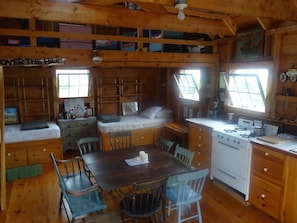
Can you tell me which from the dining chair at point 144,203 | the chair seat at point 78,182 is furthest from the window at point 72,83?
the dining chair at point 144,203

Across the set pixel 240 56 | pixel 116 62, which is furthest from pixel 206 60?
pixel 116 62

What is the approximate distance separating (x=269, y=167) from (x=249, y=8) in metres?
1.91

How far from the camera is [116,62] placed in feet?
13.0

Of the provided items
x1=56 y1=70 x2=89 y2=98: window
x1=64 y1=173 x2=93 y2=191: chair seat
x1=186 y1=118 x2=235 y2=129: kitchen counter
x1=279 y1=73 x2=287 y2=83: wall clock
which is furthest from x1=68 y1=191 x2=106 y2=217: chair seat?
x1=56 y1=70 x2=89 y2=98: window

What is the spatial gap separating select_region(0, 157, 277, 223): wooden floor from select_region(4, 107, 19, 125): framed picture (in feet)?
5.26

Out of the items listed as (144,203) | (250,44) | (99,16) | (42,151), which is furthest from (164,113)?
(144,203)

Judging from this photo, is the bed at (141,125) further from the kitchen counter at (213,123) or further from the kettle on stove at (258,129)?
the kettle on stove at (258,129)

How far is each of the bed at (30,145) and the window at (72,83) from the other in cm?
111

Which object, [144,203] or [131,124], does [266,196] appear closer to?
[144,203]

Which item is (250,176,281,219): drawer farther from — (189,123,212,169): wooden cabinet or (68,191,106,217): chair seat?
(68,191,106,217): chair seat

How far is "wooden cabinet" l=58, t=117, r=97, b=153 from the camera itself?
17.3 ft

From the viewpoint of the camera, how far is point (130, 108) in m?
6.27

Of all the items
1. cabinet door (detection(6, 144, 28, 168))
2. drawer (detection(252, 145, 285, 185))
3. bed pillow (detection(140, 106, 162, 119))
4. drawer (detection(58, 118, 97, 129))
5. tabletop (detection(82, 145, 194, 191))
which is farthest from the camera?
bed pillow (detection(140, 106, 162, 119))

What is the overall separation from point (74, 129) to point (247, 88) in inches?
142
